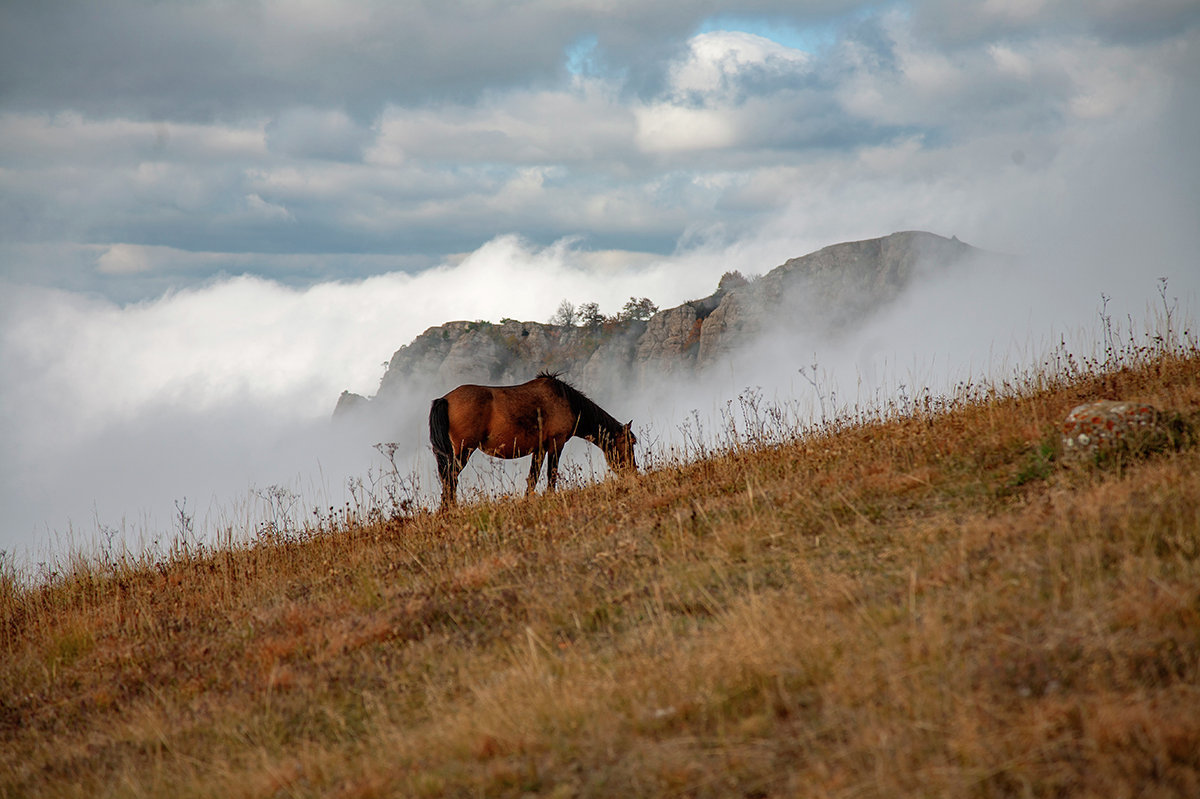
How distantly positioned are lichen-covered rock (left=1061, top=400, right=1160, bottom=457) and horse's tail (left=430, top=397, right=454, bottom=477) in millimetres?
8611

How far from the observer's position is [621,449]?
1264cm

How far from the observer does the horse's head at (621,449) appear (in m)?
11.6

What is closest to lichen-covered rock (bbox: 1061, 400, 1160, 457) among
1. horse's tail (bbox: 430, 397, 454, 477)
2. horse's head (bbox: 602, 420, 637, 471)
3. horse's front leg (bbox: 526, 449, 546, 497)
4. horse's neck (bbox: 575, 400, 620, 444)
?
horse's front leg (bbox: 526, 449, 546, 497)

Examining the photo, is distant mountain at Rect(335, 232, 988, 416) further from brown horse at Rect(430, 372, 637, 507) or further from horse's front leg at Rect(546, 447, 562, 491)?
horse's front leg at Rect(546, 447, 562, 491)

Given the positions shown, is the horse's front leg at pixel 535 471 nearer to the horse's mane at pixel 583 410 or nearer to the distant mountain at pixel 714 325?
the horse's mane at pixel 583 410

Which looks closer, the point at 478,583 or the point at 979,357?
the point at 478,583

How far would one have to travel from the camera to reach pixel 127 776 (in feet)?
13.2

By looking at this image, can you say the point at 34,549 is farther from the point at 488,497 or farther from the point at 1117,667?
the point at 1117,667

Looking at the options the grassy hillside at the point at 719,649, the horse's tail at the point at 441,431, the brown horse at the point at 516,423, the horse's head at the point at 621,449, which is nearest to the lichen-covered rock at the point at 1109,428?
the grassy hillside at the point at 719,649

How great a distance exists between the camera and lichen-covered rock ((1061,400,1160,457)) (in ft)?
18.5

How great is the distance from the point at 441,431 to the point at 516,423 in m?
1.19

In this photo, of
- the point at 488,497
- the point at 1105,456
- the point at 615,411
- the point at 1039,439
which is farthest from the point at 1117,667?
the point at 615,411

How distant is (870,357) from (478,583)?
94.5 m

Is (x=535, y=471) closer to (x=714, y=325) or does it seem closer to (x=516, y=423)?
(x=516, y=423)
